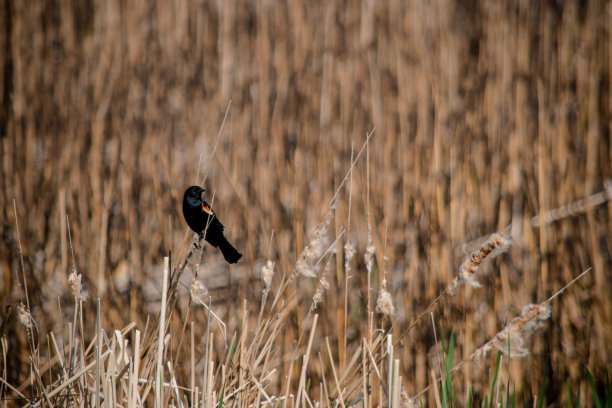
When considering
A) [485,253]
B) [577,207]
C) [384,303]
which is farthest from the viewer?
[577,207]

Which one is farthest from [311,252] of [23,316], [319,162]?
[319,162]

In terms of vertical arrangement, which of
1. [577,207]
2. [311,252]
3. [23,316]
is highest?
[577,207]

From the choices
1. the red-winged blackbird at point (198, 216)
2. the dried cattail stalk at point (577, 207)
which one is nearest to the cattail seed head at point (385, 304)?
the red-winged blackbird at point (198, 216)

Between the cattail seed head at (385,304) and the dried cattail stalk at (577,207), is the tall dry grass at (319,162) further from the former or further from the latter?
the cattail seed head at (385,304)

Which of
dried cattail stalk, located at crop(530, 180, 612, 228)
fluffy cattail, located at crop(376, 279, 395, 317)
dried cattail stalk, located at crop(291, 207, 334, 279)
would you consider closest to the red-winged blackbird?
dried cattail stalk, located at crop(291, 207, 334, 279)

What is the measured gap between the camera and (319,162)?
1279 mm

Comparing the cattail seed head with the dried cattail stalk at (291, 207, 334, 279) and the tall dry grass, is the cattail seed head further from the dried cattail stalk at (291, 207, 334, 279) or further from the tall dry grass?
the tall dry grass

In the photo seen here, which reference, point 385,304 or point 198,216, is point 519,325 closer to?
point 385,304

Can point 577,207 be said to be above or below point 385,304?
above

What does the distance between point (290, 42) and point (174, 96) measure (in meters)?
0.44

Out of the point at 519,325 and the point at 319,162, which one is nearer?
the point at 519,325

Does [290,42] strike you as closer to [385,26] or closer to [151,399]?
[385,26]

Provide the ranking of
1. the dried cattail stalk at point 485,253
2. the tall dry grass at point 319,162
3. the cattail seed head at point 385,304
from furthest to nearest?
the tall dry grass at point 319,162, the cattail seed head at point 385,304, the dried cattail stalk at point 485,253

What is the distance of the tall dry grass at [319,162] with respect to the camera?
118 centimetres
